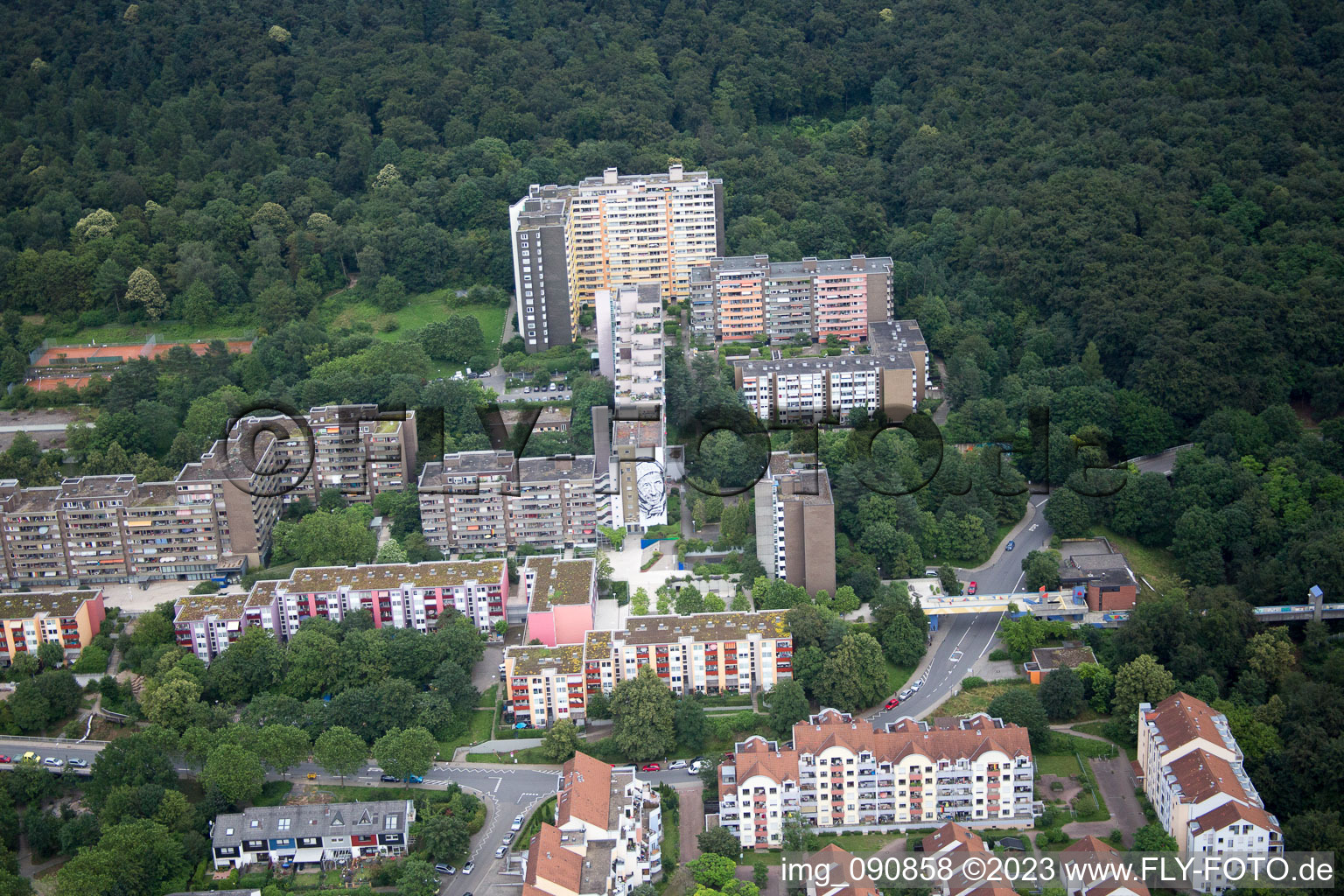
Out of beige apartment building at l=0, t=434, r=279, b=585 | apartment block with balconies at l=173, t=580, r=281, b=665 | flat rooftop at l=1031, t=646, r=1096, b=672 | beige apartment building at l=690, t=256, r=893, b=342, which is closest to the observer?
flat rooftop at l=1031, t=646, r=1096, b=672

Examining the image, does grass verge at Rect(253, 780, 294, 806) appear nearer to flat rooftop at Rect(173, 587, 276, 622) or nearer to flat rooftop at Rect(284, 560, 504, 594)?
flat rooftop at Rect(173, 587, 276, 622)

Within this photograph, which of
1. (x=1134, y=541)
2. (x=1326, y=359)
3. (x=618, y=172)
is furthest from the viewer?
(x=618, y=172)

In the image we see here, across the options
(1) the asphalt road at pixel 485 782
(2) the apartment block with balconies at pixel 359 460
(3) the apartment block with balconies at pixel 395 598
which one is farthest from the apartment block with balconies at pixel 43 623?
(2) the apartment block with balconies at pixel 359 460

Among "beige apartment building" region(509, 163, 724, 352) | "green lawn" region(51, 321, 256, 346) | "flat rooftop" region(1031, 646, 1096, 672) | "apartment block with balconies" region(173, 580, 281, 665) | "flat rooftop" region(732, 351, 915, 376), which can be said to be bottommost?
"flat rooftop" region(1031, 646, 1096, 672)

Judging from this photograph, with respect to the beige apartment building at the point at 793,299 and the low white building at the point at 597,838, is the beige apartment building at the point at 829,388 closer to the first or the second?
the beige apartment building at the point at 793,299

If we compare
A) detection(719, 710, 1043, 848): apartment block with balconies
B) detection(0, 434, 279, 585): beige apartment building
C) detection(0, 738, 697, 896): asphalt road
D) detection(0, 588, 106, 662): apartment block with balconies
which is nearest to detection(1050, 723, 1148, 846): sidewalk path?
detection(719, 710, 1043, 848): apartment block with balconies

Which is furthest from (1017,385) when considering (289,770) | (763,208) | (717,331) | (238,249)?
(238,249)

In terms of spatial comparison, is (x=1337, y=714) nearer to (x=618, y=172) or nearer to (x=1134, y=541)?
(x=1134, y=541)
